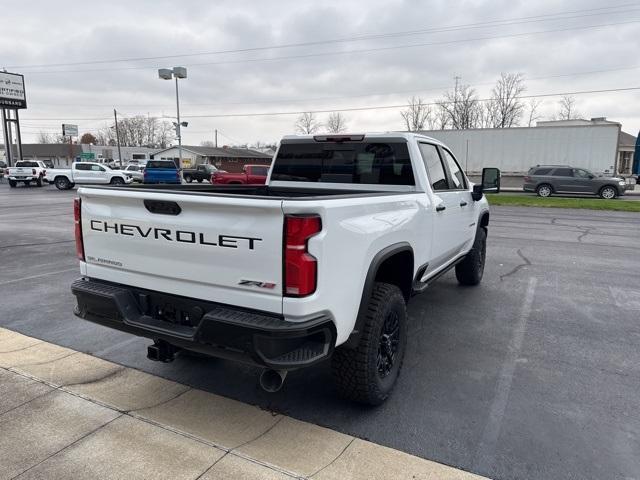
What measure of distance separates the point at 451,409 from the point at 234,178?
84.6 feet

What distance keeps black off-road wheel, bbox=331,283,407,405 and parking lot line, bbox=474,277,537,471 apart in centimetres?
71

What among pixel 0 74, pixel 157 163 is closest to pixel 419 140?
pixel 157 163

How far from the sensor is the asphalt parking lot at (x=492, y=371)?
2842 millimetres

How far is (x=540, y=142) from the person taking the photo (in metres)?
25.5

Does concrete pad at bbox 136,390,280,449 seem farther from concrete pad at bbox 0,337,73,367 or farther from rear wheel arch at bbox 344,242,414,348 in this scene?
concrete pad at bbox 0,337,73,367

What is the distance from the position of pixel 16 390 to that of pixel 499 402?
3.62 m

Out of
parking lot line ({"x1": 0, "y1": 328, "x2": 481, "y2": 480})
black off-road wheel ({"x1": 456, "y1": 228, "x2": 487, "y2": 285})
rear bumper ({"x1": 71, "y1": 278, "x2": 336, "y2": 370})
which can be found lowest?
parking lot line ({"x1": 0, "y1": 328, "x2": 481, "y2": 480})

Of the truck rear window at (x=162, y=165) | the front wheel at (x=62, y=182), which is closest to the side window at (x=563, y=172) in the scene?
the truck rear window at (x=162, y=165)

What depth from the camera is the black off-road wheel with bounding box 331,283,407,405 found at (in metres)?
3.02

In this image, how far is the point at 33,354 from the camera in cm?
415

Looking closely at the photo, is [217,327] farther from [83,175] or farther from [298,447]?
[83,175]

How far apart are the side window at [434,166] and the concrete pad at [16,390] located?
3706mm

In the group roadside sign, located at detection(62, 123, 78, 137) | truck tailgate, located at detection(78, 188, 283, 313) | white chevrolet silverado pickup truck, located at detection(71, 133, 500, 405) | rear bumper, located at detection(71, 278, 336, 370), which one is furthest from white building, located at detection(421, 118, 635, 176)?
roadside sign, located at detection(62, 123, 78, 137)

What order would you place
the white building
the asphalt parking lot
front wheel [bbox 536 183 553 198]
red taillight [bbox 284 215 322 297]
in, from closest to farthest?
red taillight [bbox 284 215 322 297], the asphalt parking lot, front wheel [bbox 536 183 553 198], the white building
